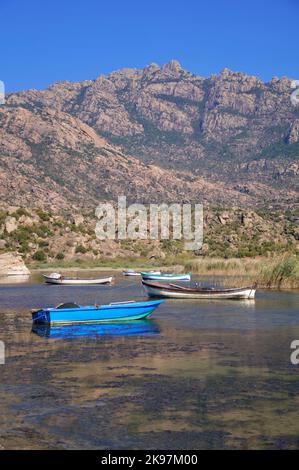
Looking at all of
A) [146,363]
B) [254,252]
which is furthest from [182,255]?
[146,363]

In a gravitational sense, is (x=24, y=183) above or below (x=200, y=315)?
above

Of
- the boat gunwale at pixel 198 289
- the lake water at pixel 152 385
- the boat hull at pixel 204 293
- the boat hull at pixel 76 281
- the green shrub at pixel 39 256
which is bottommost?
the boat hull at pixel 76 281

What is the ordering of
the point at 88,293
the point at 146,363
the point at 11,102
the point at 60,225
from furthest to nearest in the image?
the point at 11,102 → the point at 60,225 → the point at 88,293 → the point at 146,363

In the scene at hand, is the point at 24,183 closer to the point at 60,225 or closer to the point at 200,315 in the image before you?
the point at 60,225

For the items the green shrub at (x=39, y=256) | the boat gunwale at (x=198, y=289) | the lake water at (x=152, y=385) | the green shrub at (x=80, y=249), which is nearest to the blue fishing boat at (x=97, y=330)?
the lake water at (x=152, y=385)

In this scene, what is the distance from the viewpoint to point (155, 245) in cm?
9144

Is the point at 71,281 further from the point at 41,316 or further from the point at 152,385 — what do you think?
the point at 152,385

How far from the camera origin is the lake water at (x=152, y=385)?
11891 mm

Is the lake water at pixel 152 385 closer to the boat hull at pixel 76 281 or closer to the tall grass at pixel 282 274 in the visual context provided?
the tall grass at pixel 282 274

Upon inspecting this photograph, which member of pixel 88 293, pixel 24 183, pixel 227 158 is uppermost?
pixel 227 158

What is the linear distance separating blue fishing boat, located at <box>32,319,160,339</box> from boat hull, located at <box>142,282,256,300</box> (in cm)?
958

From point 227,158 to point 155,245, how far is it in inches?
4386

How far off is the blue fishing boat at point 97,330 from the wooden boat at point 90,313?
209 mm

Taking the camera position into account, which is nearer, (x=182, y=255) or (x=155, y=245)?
(x=182, y=255)
